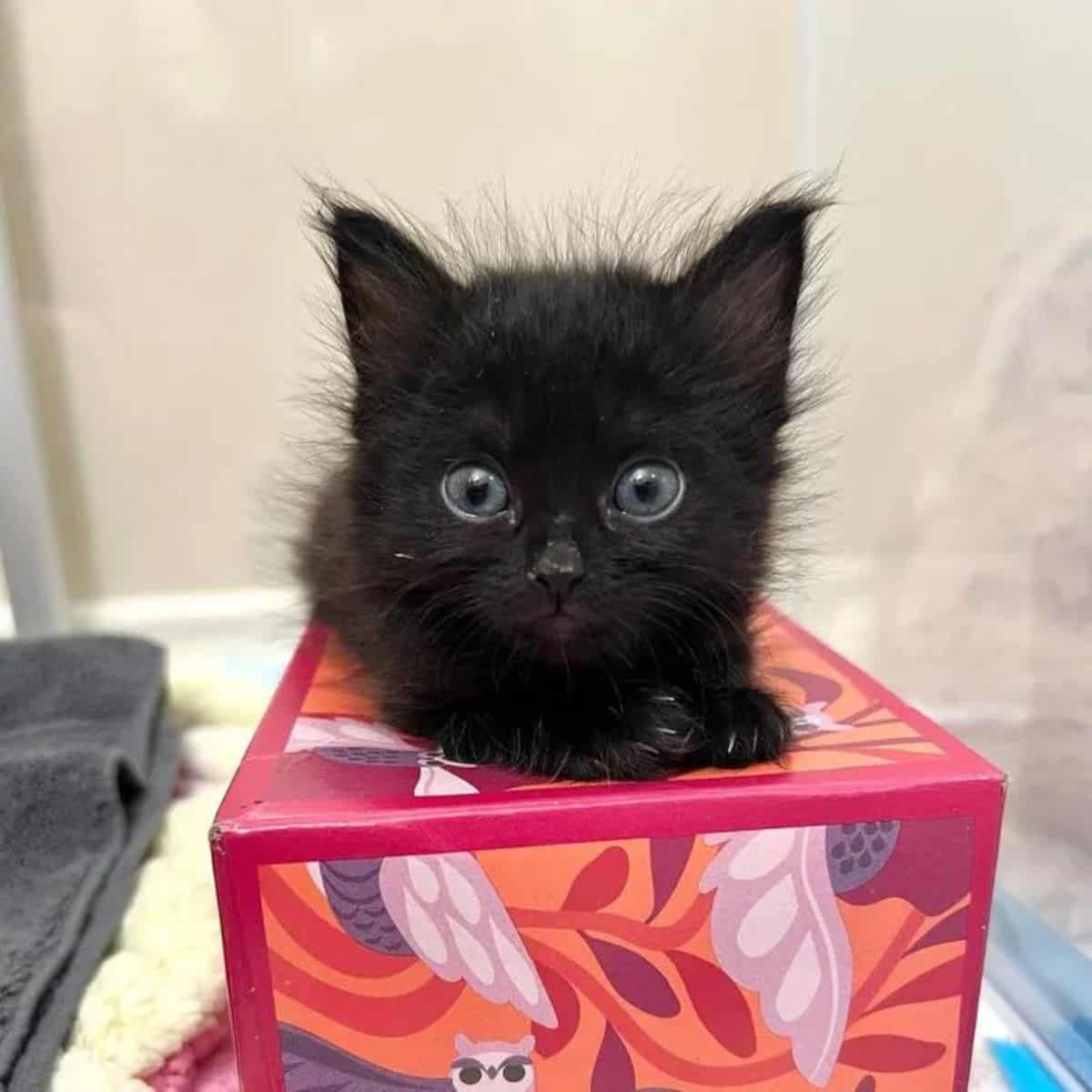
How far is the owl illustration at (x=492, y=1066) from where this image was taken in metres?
0.84

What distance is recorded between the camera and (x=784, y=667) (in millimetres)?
1153

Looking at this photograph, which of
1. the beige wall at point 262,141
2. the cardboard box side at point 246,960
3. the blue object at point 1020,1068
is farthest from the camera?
the beige wall at point 262,141

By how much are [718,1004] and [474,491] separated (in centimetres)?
43

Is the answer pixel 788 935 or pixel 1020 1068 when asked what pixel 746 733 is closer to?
pixel 788 935

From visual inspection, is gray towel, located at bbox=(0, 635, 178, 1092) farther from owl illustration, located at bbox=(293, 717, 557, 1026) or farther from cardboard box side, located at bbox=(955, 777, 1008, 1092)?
cardboard box side, located at bbox=(955, 777, 1008, 1092)

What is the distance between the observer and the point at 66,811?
48.6 inches

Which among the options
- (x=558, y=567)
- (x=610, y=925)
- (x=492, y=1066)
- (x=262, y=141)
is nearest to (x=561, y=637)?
(x=558, y=567)

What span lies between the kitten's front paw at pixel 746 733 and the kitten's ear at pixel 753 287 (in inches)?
10.0

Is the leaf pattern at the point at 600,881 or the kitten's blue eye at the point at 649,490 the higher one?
the kitten's blue eye at the point at 649,490

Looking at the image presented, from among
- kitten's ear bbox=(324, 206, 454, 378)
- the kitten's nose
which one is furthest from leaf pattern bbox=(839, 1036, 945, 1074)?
kitten's ear bbox=(324, 206, 454, 378)

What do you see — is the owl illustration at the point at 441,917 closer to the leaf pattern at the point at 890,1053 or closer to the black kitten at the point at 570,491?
the black kitten at the point at 570,491

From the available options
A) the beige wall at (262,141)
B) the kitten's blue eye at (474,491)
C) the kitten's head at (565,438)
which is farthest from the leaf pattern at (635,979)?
the beige wall at (262,141)

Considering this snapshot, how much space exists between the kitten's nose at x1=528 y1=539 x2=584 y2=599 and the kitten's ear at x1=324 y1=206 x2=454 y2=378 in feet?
0.79

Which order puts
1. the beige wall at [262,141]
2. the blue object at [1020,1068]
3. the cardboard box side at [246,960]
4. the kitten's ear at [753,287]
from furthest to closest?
the beige wall at [262,141] → the blue object at [1020,1068] → the kitten's ear at [753,287] → the cardboard box side at [246,960]
